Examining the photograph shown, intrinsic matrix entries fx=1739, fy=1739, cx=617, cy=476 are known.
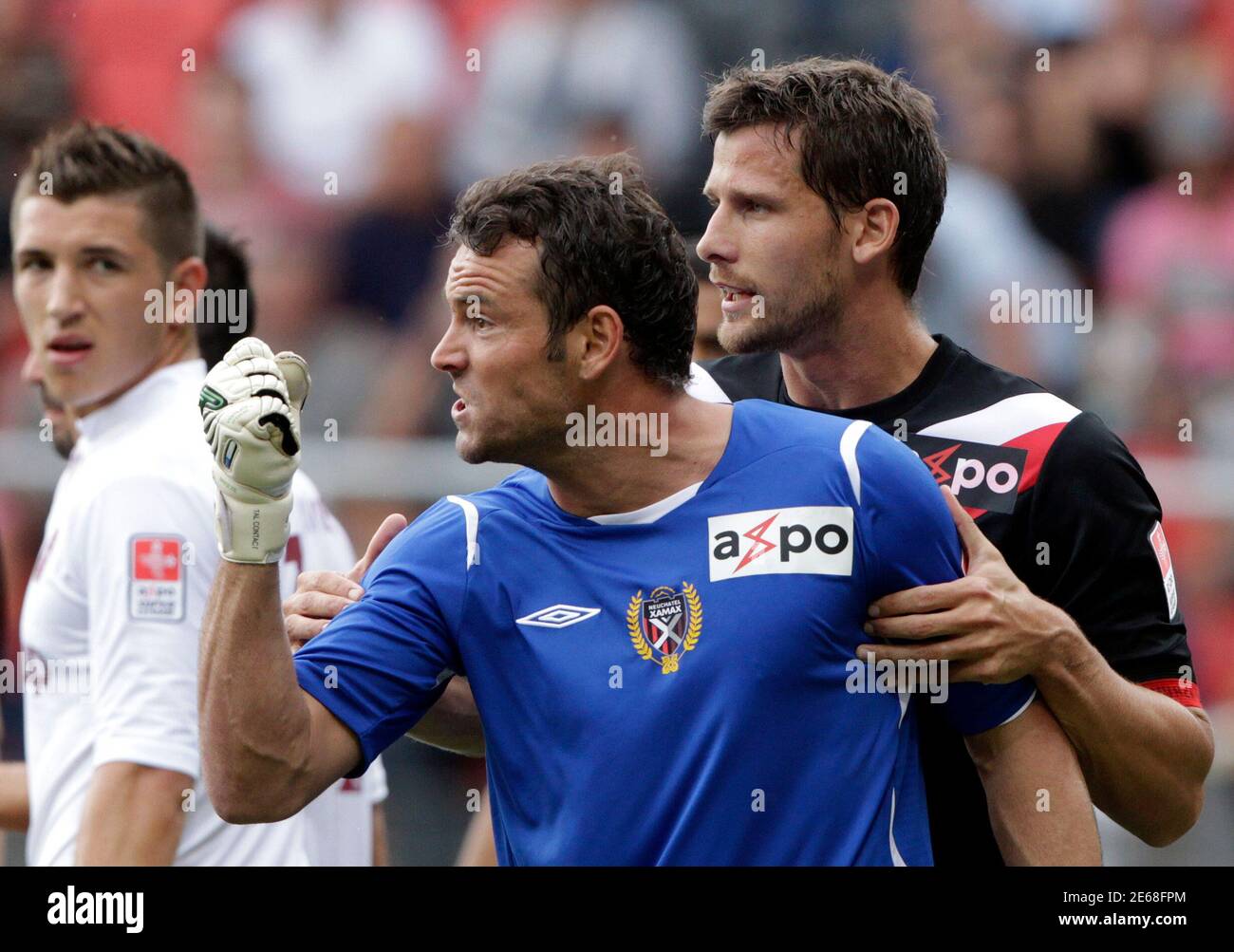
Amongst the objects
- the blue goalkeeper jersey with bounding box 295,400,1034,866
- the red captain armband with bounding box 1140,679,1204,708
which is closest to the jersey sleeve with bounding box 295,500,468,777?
the blue goalkeeper jersey with bounding box 295,400,1034,866

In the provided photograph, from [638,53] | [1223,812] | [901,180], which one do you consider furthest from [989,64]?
[901,180]

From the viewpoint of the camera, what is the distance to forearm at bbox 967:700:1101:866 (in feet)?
9.14

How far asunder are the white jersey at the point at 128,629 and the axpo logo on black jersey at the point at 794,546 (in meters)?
1.58

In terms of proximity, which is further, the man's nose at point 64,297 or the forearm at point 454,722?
the man's nose at point 64,297

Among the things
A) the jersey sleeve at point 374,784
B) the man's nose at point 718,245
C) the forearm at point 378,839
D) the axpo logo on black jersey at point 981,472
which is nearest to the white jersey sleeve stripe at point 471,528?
the man's nose at point 718,245

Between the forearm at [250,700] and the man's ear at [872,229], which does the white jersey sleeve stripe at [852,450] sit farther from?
the forearm at [250,700]

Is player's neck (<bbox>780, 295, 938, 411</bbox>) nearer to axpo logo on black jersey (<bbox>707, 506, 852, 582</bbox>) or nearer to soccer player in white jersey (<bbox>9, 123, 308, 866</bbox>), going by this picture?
axpo logo on black jersey (<bbox>707, 506, 852, 582</bbox>)

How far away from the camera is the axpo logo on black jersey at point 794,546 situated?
8.91 ft

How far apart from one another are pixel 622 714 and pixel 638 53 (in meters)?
5.57

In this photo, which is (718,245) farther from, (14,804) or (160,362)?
(14,804)

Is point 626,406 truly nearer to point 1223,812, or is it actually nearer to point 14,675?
point 14,675

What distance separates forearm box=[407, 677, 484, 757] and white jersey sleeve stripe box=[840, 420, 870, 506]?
83 centimetres

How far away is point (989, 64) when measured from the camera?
792cm

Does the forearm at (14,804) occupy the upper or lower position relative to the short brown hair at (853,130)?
lower
